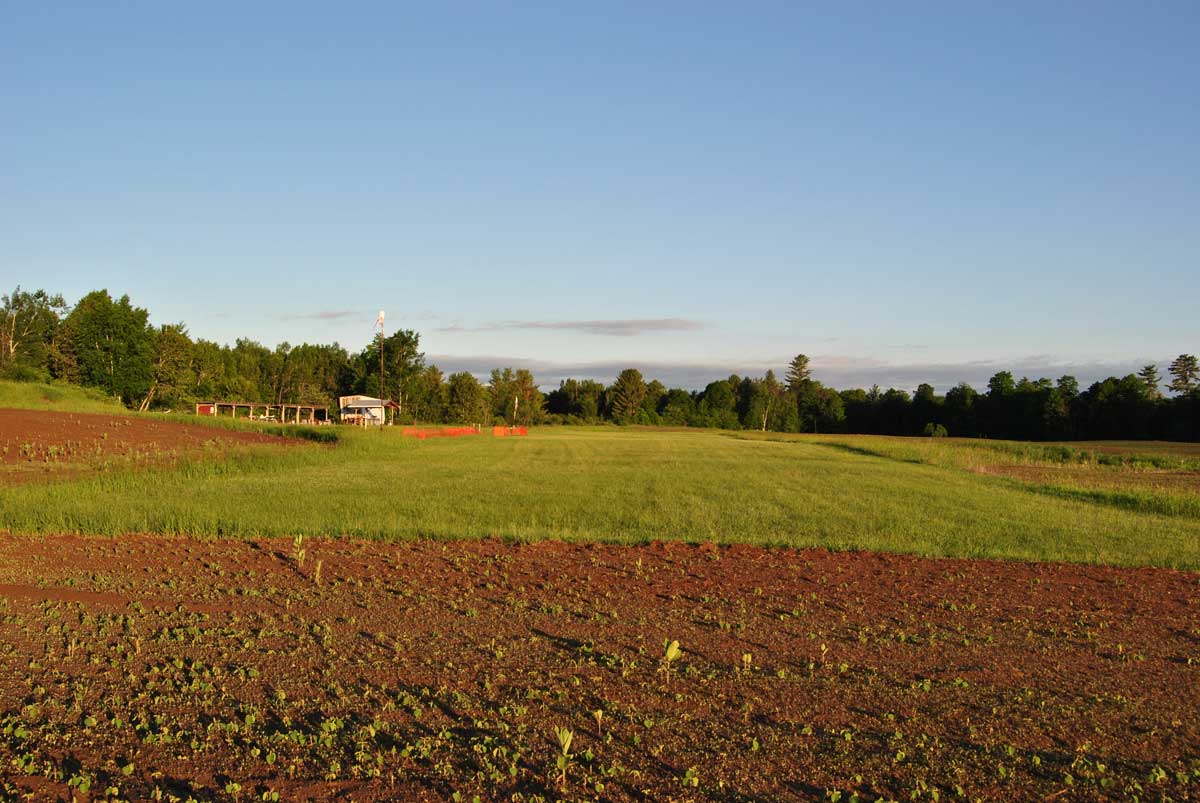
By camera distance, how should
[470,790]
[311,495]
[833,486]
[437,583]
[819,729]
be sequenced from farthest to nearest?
1. [833,486]
2. [311,495]
3. [437,583]
4. [819,729]
5. [470,790]

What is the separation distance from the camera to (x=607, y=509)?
18047 millimetres

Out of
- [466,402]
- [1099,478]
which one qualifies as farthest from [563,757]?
[466,402]

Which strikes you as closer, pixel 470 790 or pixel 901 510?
pixel 470 790

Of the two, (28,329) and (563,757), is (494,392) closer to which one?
(28,329)

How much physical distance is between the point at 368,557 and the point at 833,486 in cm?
1774

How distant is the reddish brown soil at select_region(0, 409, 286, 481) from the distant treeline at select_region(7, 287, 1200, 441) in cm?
4342

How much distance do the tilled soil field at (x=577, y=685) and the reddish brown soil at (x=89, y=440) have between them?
13470mm

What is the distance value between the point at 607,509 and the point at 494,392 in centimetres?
10426

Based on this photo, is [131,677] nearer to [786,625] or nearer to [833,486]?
[786,625]

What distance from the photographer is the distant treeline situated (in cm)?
7825

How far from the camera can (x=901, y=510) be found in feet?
64.0

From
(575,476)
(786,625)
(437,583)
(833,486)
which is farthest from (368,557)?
(833,486)

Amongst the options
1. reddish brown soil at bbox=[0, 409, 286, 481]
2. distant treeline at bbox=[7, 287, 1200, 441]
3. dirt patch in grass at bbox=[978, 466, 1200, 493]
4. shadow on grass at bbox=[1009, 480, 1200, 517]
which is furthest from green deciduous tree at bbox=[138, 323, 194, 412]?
shadow on grass at bbox=[1009, 480, 1200, 517]

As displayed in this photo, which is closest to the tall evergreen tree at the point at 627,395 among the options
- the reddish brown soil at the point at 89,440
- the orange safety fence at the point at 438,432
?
the orange safety fence at the point at 438,432
